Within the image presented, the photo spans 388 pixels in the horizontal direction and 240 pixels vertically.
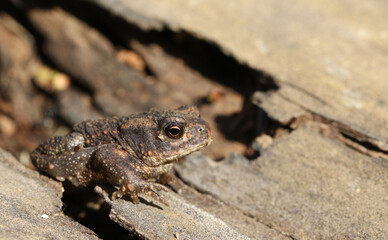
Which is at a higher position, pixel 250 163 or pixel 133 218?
pixel 250 163

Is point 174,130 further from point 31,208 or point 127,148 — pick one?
point 31,208

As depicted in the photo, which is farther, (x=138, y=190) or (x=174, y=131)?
(x=174, y=131)

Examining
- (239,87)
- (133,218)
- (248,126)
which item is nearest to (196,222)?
(133,218)

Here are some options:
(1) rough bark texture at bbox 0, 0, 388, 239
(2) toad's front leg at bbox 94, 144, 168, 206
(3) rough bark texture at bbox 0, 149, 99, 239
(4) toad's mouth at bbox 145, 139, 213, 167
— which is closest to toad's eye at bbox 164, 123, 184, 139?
(4) toad's mouth at bbox 145, 139, 213, 167

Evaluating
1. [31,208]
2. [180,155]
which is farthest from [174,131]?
[31,208]

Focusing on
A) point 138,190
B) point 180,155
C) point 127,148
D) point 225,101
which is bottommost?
point 138,190

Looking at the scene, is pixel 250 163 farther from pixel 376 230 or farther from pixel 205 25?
pixel 205 25
